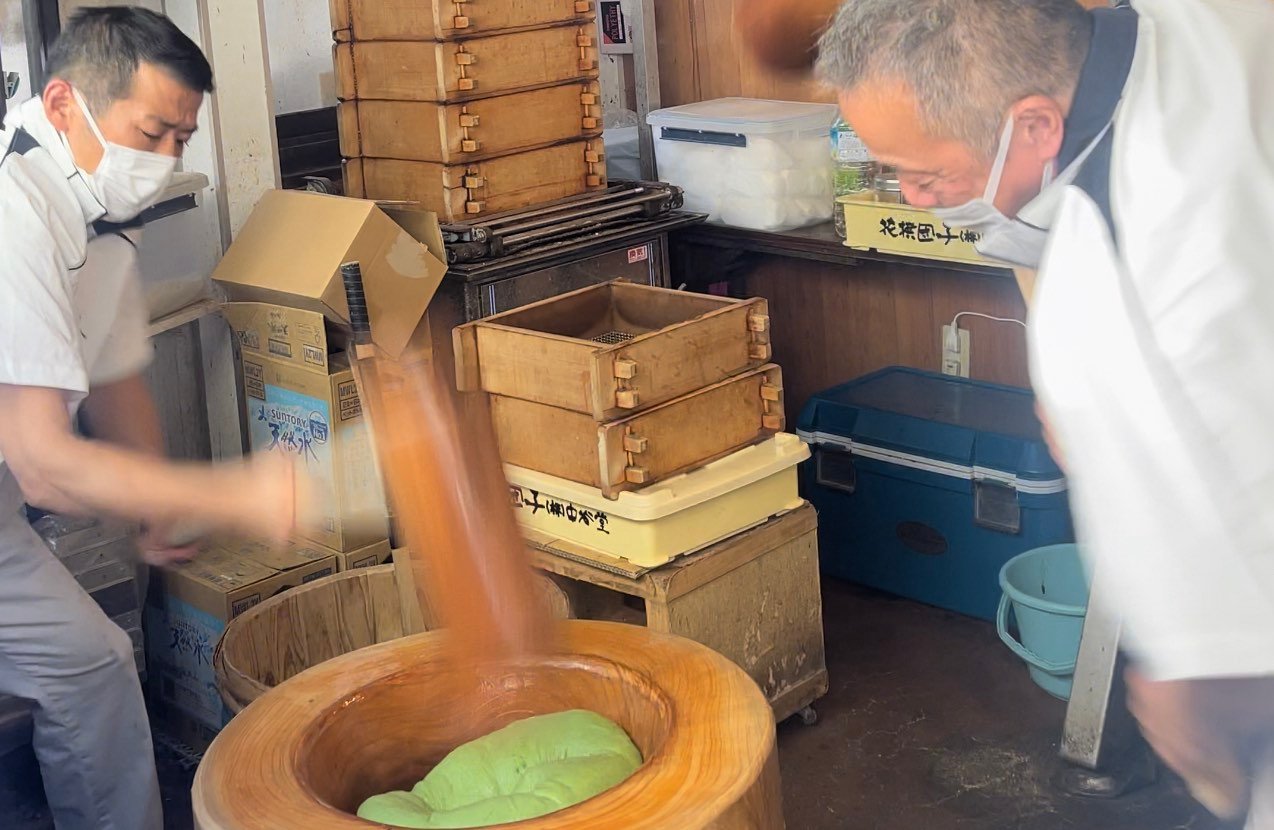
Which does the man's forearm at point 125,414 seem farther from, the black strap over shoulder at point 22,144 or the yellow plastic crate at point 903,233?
the yellow plastic crate at point 903,233

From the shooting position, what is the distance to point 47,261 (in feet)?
8.12

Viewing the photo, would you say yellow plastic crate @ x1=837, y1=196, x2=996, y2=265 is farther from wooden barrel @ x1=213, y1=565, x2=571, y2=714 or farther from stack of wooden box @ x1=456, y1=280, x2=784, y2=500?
wooden barrel @ x1=213, y1=565, x2=571, y2=714

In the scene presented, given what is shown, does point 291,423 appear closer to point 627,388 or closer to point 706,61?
point 627,388

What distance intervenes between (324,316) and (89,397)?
0.60 meters

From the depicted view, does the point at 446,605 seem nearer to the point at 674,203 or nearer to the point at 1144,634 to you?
the point at 1144,634

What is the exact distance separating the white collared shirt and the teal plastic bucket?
85.7 inches

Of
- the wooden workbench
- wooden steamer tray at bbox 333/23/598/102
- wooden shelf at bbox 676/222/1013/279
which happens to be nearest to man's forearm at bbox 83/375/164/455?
the wooden workbench

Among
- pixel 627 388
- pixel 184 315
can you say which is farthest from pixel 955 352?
pixel 184 315

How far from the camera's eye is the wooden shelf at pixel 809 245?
3.78 m

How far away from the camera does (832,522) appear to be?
4148 millimetres

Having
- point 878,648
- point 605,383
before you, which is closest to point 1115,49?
point 605,383

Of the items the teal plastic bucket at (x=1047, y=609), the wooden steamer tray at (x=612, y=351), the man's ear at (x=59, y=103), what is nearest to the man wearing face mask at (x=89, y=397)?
the man's ear at (x=59, y=103)

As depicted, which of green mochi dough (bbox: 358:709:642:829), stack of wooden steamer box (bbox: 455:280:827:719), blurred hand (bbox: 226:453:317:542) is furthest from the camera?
stack of wooden steamer box (bbox: 455:280:827:719)

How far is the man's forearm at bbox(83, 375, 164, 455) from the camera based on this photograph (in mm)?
3023
